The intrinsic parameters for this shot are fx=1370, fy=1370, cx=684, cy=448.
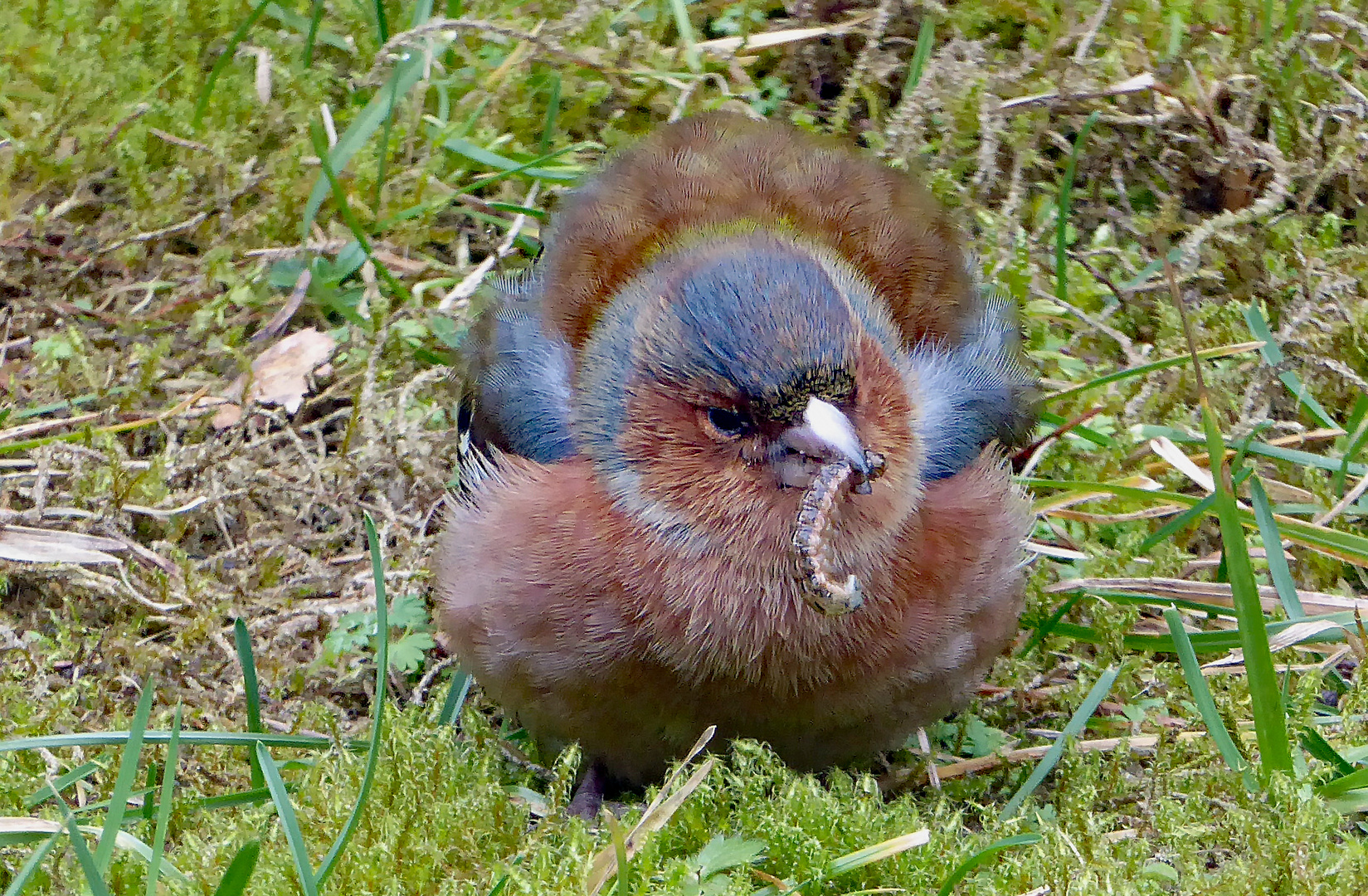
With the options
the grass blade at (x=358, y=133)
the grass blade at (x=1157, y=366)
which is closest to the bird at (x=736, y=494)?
the grass blade at (x=1157, y=366)

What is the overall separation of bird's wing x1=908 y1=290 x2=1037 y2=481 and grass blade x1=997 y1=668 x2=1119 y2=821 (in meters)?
0.65

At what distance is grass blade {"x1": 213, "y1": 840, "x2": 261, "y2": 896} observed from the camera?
7.99 feet

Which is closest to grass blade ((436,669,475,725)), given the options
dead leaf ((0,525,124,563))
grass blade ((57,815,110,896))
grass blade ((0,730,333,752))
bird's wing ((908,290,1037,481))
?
grass blade ((0,730,333,752))

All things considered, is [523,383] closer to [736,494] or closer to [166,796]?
[736,494]

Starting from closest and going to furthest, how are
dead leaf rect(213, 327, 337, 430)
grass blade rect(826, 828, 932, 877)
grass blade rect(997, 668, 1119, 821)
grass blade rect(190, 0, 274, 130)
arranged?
grass blade rect(826, 828, 932, 877) < grass blade rect(997, 668, 1119, 821) < dead leaf rect(213, 327, 337, 430) < grass blade rect(190, 0, 274, 130)

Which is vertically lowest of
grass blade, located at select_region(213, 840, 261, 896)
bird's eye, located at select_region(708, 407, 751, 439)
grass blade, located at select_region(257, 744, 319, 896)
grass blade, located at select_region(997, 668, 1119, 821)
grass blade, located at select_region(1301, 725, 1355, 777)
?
grass blade, located at select_region(997, 668, 1119, 821)

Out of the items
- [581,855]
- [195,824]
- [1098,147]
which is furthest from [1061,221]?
[195,824]

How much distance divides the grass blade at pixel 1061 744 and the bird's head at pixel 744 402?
0.72 meters

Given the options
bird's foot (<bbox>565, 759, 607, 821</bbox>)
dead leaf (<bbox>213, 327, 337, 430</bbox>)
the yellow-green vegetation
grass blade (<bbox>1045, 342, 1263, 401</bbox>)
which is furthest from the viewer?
dead leaf (<bbox>213, 327, 337, 430</bbox>)

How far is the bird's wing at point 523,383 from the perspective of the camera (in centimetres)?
351

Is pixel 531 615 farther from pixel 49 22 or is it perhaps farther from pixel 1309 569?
pixel 49 22

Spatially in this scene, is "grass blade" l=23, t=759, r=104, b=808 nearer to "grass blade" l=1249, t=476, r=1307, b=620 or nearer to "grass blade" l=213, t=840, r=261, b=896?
"grass blade" l=213, t=840, r=261, b=896

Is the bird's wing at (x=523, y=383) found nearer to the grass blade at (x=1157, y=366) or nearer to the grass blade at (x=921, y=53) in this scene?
the grass blade at (x=1157, y=366)

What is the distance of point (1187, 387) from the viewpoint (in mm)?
4711
